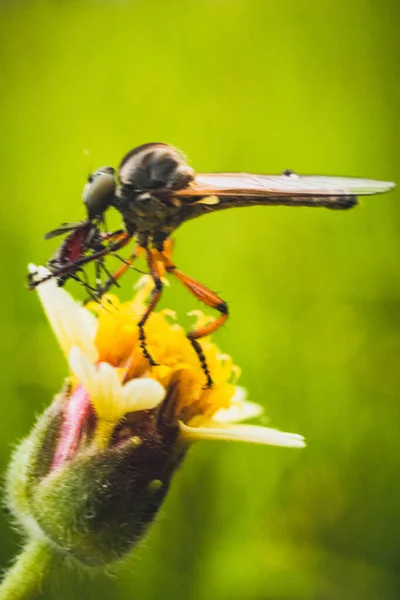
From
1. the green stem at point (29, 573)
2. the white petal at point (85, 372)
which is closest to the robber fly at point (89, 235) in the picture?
the white petal at point (85, 372)

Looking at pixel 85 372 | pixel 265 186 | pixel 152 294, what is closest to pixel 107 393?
pixel 85 372

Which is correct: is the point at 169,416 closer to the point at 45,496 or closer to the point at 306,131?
the point at 45,496

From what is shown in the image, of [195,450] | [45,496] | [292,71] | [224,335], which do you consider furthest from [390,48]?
[45,496]

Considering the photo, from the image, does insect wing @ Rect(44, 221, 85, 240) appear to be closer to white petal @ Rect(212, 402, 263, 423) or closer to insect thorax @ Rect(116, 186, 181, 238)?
insect thorax @ Rect(116, 186, 181, 238)

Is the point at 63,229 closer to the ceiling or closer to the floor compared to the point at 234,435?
closer to the ceiling

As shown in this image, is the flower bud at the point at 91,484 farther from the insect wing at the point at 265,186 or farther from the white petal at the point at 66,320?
the insect wing at the point at 265,186

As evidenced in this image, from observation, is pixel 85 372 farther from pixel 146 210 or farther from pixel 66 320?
pixel 146 210

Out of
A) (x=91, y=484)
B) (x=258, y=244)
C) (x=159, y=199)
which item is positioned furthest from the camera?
(x=258, y=244)
